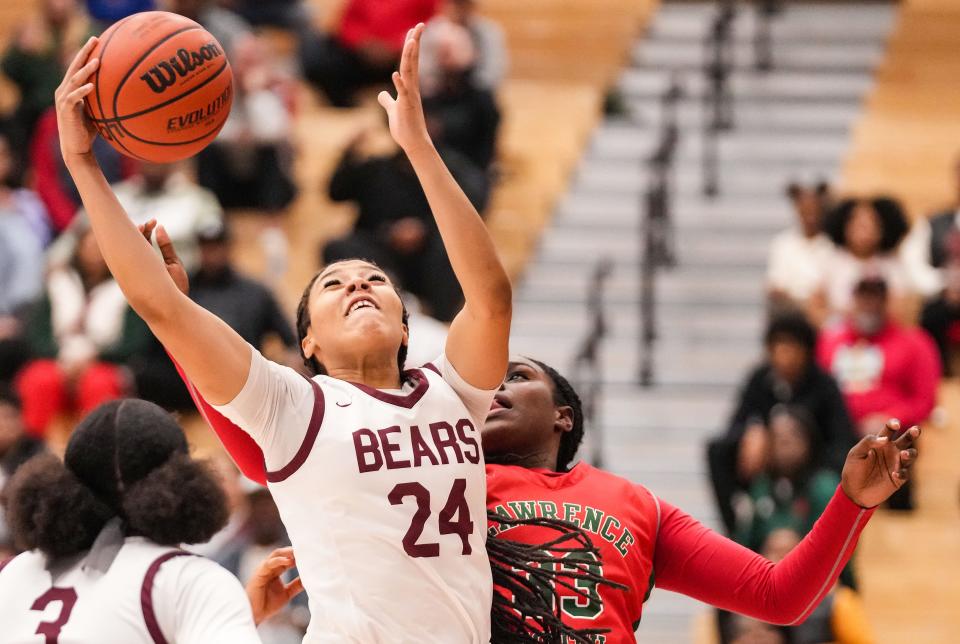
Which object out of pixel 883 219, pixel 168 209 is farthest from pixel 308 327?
pixel 883 219

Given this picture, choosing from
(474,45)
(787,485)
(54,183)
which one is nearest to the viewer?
(787,485)

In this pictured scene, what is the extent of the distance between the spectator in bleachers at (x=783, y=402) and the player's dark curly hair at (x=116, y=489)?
4.94m

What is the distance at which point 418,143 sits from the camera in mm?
3977

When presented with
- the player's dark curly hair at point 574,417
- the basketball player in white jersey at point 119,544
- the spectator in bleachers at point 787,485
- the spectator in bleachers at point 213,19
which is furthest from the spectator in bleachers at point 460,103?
the basketball player in white jersey at point 119,544

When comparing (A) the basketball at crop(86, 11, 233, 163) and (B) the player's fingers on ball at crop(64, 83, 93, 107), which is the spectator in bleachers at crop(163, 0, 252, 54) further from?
(B) the player's fingers on ball at crop(64, 83, 93, 107)

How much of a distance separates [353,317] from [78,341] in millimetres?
6229

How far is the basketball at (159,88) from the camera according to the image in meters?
4.09

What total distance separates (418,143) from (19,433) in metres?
5.51

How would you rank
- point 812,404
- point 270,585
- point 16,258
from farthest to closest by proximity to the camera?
point 16,258 → point 812,404 → point 270,585

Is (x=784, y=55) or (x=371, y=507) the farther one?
(x=784, y=55)

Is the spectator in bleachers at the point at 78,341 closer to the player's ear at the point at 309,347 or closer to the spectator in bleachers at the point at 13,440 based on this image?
the spectator in bleachers at the point at 13,440

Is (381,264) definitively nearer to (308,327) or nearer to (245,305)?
(245,305)

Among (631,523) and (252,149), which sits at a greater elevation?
(631,523)

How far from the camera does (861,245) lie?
10172 millimetres
